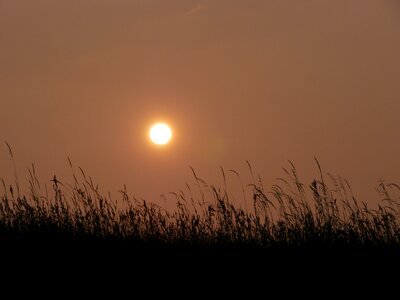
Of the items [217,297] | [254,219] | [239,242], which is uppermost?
[254,219]

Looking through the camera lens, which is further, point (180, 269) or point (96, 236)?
point (96, 236)

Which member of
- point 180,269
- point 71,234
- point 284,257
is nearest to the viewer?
point 180,269

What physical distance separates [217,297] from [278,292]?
1.25 feet

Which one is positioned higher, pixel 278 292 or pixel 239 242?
pixel 239 242

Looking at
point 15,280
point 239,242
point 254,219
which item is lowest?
point 15,280

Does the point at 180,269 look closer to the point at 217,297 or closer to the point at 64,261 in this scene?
the point at 217,297

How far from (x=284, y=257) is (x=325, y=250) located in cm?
38

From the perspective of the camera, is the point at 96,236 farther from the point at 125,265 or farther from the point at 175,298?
the point at 175,298

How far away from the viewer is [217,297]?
3568mm

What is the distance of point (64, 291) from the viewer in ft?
11.6

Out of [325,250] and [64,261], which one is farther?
[325,250]

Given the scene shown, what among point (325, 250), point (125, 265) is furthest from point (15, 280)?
point (325, 250)

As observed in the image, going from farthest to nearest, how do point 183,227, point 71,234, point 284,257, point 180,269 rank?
point 183,227, point 71,234, point 284,257, point 180,269

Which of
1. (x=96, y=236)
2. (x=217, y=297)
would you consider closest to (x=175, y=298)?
(x=217, y=297)
